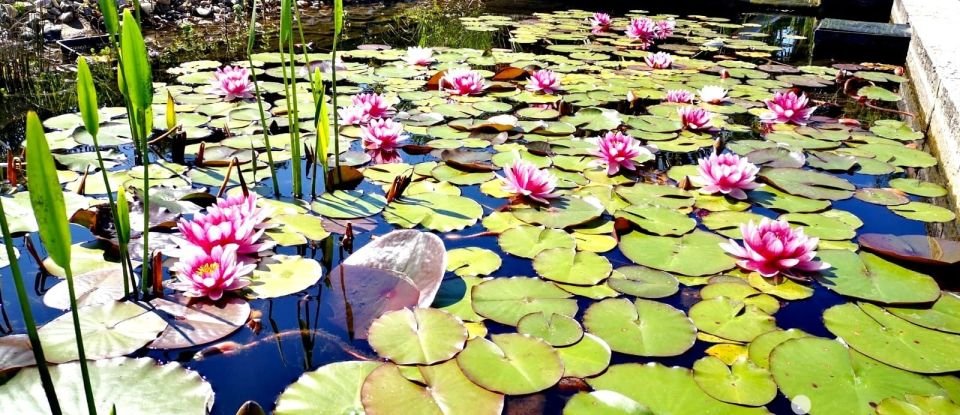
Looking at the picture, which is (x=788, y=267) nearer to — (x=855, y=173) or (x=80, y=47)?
(x=855, y=173)

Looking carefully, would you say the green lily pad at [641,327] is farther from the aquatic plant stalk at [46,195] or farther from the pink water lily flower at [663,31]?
the pink water lily flower at [663,31]

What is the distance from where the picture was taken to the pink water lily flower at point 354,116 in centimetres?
301

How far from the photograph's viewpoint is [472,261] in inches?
72.7

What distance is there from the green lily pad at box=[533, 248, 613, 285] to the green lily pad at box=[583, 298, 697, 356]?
Answer: 0.13 meters

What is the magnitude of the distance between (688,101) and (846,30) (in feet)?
9.25

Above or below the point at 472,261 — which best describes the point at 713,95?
above

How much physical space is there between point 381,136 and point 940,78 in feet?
9.01


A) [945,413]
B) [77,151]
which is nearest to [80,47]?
[77,151]

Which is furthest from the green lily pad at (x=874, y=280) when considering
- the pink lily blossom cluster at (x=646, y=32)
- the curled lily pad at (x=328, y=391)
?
the pink lily blossom cluster at (x=646, y=32)

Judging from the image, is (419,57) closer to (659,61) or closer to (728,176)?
(659,61)

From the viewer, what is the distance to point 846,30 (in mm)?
5469

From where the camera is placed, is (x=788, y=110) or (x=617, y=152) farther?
(x=788, y=110)

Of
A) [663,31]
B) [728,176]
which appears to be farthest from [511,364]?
[663,31]

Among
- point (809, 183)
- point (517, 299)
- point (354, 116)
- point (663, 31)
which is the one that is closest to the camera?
point (517, 299)
